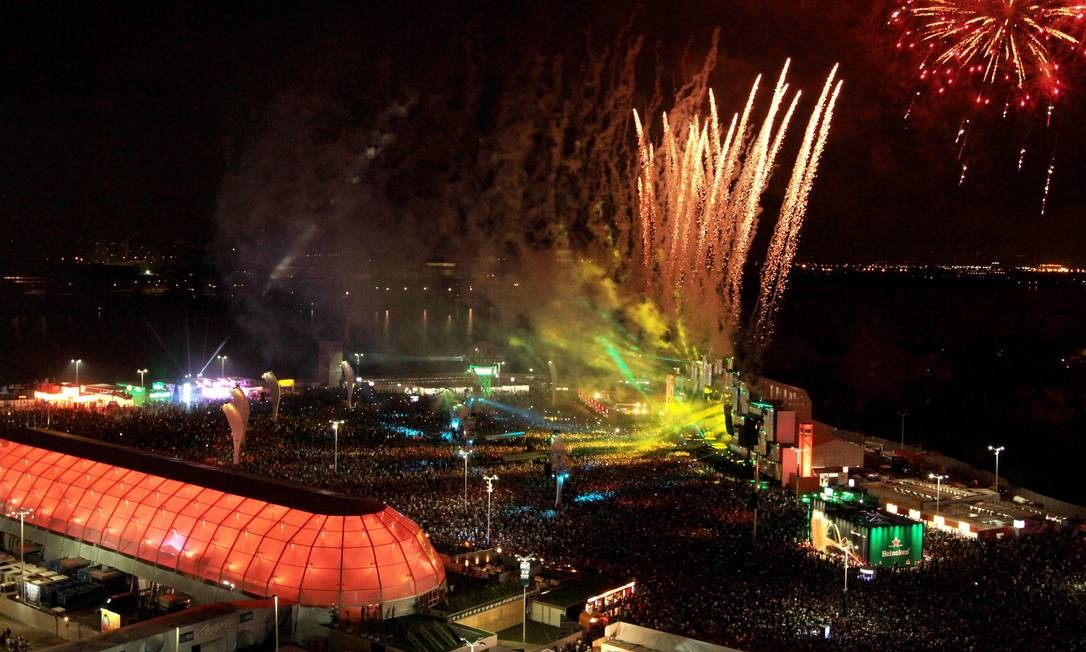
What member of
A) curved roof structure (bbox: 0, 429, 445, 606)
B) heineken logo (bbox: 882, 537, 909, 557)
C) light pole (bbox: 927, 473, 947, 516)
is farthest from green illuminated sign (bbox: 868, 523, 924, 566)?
curved roof structure (bbox: 0, 429, 445, 606)

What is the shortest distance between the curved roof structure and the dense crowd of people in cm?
364

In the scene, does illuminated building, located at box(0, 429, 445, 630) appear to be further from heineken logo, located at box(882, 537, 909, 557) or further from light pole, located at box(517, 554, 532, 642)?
heineken logo, located at box(882, 537, 909, 557)

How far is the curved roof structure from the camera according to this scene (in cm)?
1495

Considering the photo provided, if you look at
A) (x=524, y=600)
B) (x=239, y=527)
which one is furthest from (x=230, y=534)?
(x=524, y=600)

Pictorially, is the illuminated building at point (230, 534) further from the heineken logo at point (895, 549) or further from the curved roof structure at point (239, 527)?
the heineken logo at point (895, 549)

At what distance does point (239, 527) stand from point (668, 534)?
8.34m

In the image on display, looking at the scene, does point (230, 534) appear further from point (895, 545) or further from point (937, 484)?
point (937, 484)

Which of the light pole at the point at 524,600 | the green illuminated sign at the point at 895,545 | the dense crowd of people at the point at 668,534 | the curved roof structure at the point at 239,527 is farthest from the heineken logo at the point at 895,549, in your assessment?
the curved roof structure at the point at 239,527

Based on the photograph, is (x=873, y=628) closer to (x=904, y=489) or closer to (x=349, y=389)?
(x=904, y=489)

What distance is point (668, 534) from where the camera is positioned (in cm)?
1959

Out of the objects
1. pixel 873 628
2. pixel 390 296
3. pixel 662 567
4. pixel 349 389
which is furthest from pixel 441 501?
pixel 390 296

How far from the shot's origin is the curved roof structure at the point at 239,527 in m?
15.0

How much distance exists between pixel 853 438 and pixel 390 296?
102114 mm

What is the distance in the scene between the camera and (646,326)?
43.3m
